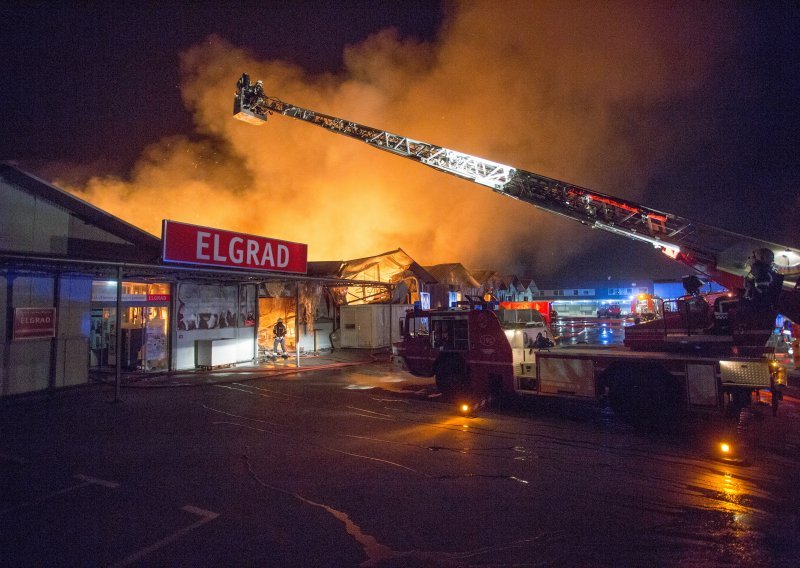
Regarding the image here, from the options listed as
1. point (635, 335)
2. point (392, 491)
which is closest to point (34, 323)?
point (392, 491)

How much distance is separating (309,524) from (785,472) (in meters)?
6.26

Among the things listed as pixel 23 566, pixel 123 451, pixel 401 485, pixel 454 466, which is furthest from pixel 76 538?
pixel 454 466

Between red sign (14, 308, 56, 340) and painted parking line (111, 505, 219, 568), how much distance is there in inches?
387

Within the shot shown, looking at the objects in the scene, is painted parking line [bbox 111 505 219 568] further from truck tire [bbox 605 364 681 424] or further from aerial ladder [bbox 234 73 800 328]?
aerial ladder [bbox 234 73 800 328]

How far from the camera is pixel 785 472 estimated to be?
5668mm

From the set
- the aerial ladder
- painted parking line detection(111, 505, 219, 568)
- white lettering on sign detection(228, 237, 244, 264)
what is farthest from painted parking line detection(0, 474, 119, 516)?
the aerial ladder

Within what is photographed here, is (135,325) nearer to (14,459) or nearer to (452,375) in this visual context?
(14,459)

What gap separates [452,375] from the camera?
10617mm

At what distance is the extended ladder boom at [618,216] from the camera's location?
934 cm

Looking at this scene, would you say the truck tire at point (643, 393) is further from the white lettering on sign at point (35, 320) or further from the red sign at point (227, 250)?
the white lettering on sign at point (35, 320)

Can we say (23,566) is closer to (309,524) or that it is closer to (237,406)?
(309,524)

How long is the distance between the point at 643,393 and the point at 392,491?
17.8 feet

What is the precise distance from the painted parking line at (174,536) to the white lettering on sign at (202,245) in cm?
978

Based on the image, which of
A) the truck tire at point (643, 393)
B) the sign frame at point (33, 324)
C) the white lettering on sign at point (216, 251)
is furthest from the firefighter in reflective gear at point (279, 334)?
the truck tire at point (643, 393)
